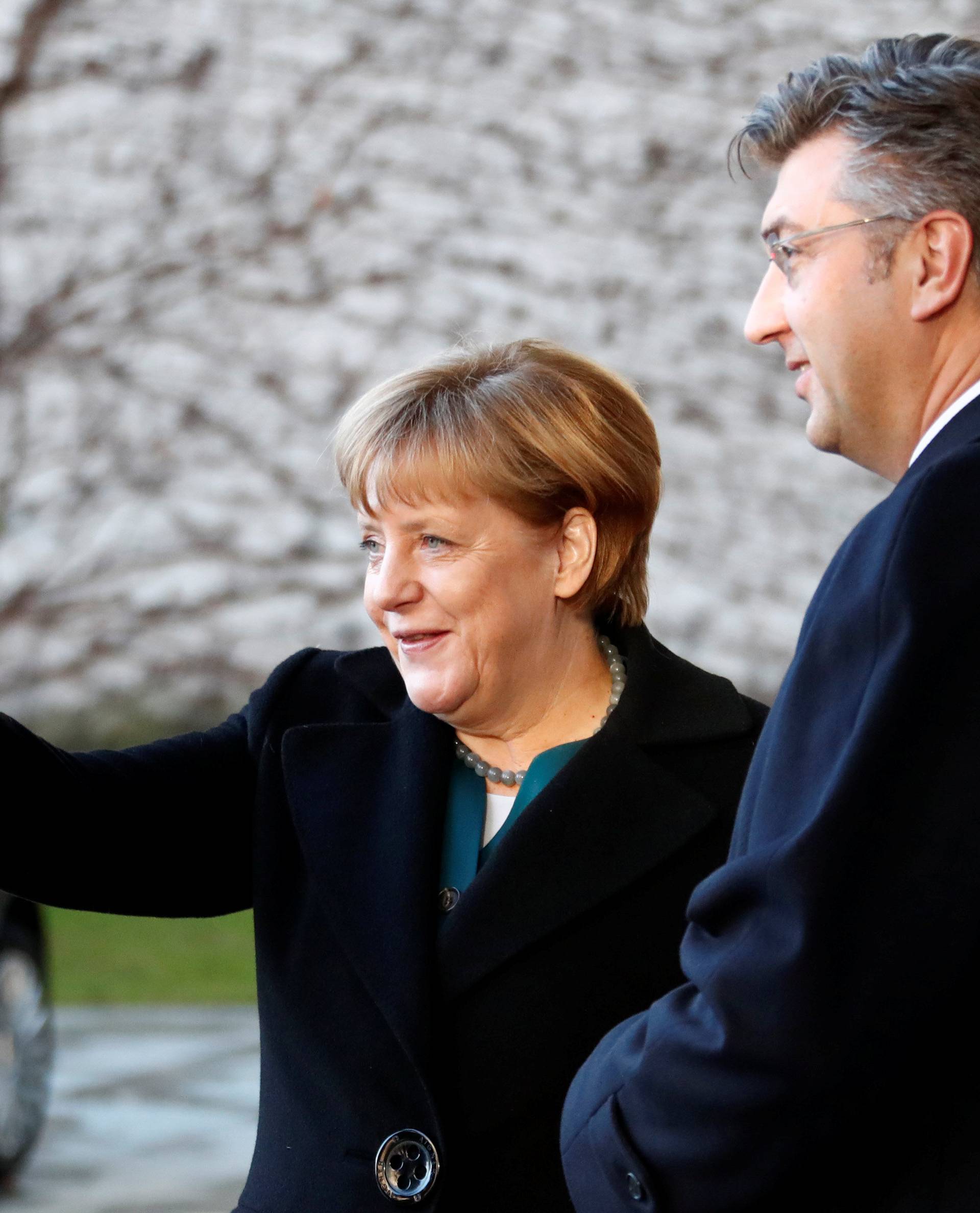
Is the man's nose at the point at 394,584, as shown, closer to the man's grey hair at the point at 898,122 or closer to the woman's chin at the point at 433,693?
the woman's chin at the point at 433,693

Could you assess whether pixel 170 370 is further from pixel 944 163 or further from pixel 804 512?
pixel 944 163

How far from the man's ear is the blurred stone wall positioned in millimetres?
8435

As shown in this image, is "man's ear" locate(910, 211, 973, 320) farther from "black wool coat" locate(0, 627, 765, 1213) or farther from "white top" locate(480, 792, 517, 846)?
"white top" locate(480, 792, 517, 846)

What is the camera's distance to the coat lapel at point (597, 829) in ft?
6.77

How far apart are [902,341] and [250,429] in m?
8.75

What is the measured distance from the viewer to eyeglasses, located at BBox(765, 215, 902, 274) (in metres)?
1.50

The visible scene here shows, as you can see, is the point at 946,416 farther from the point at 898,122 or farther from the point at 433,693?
the point at 433,693

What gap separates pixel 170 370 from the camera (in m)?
10.0

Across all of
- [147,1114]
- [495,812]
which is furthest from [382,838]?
[147,1114]

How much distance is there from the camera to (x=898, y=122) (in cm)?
153

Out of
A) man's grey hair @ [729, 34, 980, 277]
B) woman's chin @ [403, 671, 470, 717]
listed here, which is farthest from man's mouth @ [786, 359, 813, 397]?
woman's chin @ [403, 671, 470, 717]

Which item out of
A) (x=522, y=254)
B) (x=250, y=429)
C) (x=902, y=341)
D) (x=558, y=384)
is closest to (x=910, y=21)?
(x=522, y=254)

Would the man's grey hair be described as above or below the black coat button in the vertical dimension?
above

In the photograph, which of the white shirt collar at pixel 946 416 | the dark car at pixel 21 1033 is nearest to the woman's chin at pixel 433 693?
the white shirt collar at pixel 946 416
